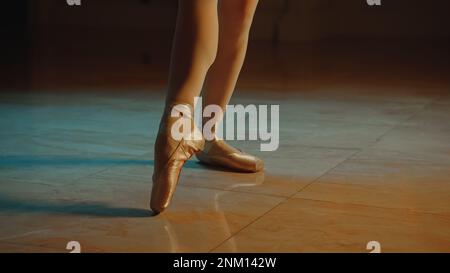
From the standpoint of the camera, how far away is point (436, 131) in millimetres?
2561

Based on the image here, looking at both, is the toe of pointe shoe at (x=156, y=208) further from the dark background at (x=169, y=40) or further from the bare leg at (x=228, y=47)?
the dark background at (x=169, y=40)

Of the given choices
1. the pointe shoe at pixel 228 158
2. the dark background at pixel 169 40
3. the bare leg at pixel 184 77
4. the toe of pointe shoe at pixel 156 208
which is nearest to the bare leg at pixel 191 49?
the bare leg at pixel 184 77

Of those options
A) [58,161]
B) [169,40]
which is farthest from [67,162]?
[169,40]

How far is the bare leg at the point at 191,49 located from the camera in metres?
1.61

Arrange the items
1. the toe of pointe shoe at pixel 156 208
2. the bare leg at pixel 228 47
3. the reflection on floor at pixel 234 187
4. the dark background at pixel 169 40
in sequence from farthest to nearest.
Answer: the dark background at pixel 169 40 < the bare leg at pixel 228 47 < the toe of pointe shoe at pixel 156 208 < the reflection on floor at pixel 234 187

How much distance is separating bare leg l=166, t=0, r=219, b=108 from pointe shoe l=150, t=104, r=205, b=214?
4 cm

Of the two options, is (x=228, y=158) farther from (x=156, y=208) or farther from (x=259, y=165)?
(x=156, y=208)

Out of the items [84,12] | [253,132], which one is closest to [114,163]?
[253,132]

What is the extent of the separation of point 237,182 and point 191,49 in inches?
15.5

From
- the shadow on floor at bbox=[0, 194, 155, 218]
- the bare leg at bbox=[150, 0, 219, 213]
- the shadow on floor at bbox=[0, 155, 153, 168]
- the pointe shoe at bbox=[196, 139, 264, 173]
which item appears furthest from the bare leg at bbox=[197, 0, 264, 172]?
the shadow on floor at bbox=[0, 194, 155, 218]

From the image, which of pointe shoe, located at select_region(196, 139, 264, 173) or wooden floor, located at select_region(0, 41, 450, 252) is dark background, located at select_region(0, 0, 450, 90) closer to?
wooden floor, located at select_region(0, 41, 450, 252)

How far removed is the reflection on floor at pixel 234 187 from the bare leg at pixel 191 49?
0.24 m

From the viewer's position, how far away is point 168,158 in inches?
62.8

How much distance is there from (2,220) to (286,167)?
783 millimetres
